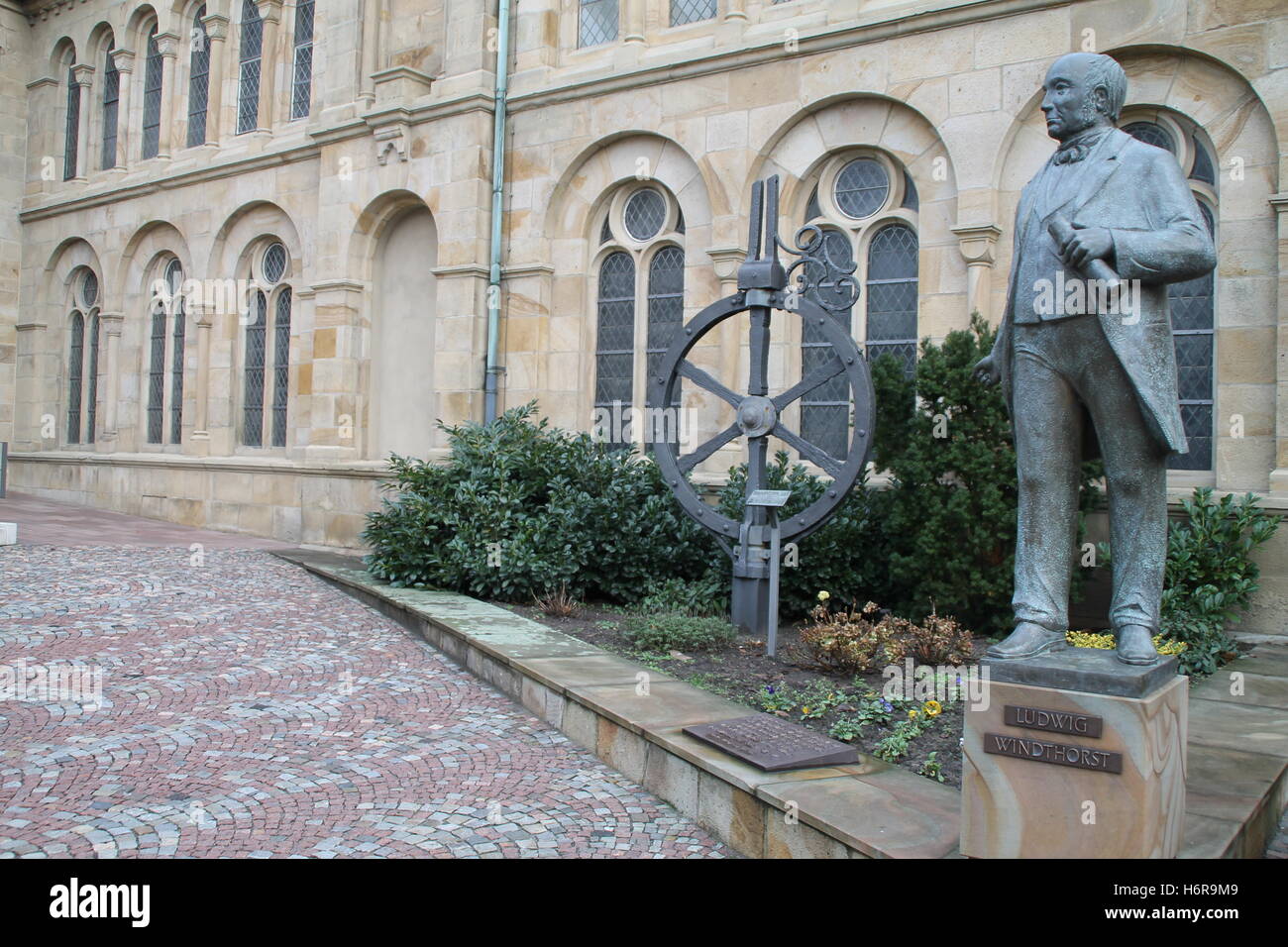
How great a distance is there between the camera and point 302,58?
1603 cm

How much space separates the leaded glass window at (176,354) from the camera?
17.5 m

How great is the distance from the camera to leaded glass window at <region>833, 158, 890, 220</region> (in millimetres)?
10773

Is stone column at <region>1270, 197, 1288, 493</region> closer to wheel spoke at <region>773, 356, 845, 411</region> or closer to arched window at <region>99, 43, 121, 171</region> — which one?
wheel spoke at <region>773, 356, 845, 411</region>

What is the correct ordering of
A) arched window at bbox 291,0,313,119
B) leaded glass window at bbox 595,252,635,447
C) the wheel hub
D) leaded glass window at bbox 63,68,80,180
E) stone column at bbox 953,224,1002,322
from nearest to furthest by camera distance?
the wheel hub, stone column at bbox 953,224,1002,322, leaded glass window at bbox 595,252,635,447, arched window at bbox 291,0,313,119, leaded glass window at bbox 63,68,80,180

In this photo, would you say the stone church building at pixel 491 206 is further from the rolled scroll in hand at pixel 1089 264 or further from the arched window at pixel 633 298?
the rolled scroll in hand at pixel 1089 264

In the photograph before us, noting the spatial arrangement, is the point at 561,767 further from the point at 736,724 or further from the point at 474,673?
the point at 474,673

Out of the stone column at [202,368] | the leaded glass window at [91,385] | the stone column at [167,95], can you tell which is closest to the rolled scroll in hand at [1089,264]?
the stone column at [202,368]

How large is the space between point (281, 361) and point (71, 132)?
7789mm

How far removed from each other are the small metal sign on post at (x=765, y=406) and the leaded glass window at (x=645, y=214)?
4.30 metres

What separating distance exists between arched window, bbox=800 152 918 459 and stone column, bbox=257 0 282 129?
8921 millimetres

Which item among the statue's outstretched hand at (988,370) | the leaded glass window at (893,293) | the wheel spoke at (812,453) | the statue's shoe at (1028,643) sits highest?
the leaded glass window at (893,293)

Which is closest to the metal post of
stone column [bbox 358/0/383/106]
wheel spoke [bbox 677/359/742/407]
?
wheel spoke [bbox 677/359/742/407]

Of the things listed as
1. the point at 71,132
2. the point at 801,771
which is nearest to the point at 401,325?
the point at 71,132

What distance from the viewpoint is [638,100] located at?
12031 millimetres
